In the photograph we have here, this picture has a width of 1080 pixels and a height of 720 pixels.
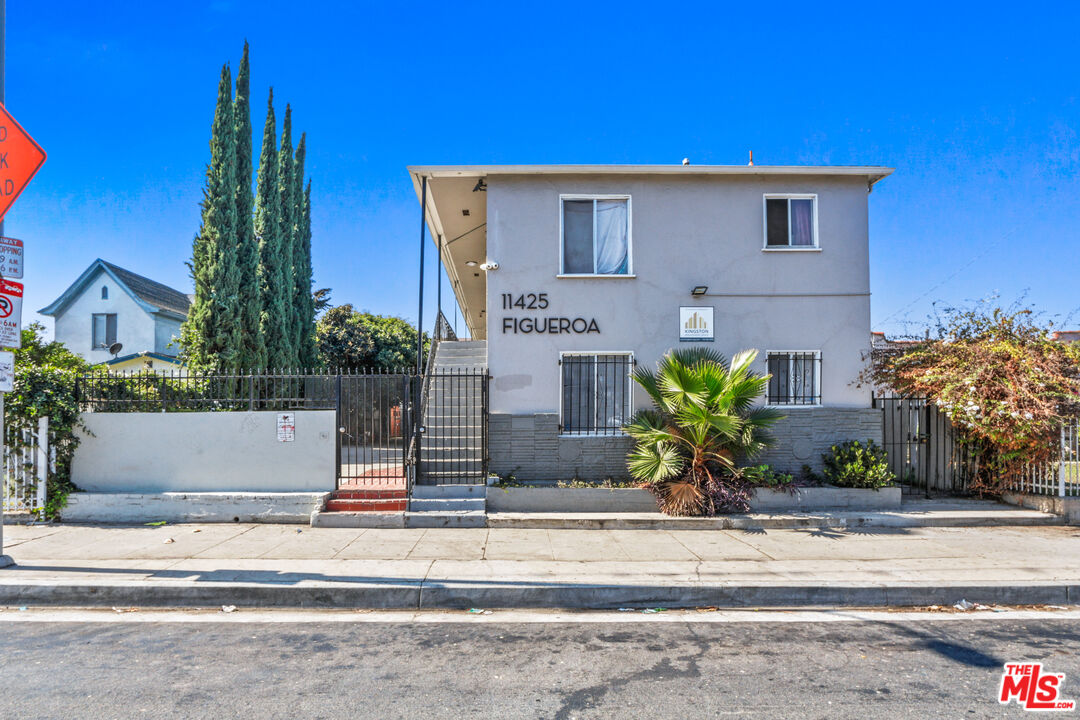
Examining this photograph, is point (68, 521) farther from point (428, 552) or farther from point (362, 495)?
point (428, 552)

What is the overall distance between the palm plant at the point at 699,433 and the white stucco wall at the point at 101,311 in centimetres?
2354

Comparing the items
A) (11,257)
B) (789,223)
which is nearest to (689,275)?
(789,223)

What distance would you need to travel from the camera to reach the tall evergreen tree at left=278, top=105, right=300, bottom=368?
18594 mm

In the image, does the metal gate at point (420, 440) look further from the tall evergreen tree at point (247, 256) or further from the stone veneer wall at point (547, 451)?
the tall evergreen tree at point (247, 256)

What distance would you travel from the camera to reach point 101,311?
82.7 ft

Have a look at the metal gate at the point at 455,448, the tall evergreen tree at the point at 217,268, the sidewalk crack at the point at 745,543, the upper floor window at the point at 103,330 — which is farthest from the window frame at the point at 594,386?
the upper floor window at the point at 103,330

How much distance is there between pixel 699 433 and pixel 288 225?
15865 millimetres

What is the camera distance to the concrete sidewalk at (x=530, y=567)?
580cm

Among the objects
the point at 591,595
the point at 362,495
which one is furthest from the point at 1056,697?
the point at 362,495

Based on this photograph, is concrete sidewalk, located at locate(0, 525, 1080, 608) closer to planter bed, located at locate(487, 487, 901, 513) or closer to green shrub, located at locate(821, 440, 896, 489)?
planter bed, located at locate(487, 487, 901, 513)

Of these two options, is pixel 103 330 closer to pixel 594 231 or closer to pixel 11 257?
pixel 11 257

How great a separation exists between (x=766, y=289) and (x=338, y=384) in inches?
279

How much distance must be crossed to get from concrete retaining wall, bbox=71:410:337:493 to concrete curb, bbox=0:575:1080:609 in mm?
3149

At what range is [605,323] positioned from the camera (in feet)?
33.0
